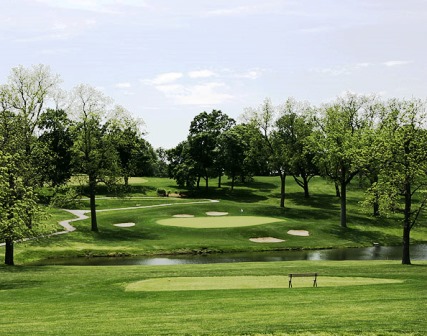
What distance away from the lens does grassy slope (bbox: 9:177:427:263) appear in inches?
1730

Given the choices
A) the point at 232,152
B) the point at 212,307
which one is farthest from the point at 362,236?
the point at 212,307

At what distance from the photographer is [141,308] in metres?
17.8

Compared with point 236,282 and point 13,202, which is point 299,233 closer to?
point 236,282

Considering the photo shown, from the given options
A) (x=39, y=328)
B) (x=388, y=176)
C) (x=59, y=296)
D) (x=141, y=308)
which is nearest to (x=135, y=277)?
(x=59, y=296)

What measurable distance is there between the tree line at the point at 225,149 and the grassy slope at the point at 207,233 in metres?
3.01

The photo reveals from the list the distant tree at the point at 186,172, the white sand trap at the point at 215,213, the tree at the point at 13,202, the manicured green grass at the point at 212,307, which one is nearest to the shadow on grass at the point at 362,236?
the white sand trap at the point at 215,213

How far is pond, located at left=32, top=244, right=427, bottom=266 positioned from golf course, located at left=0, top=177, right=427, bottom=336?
147cm

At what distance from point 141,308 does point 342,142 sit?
45.9 meters

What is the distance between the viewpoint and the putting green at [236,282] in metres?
22.7

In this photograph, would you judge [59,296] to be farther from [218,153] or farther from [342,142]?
[218,153]

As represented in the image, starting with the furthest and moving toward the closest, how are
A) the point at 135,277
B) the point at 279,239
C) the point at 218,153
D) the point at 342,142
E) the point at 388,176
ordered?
the point at 218,153 → the point at 342,142 → the point at 279,239 → the point at 388,176 → the point at 135,277

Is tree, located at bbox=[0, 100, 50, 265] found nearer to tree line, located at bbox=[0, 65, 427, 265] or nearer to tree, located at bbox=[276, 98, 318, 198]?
tree line, located at bbox=[0, 65, 427, 265]

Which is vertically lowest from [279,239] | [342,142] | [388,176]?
[279,239]

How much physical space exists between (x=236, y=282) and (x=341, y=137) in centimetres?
3954
